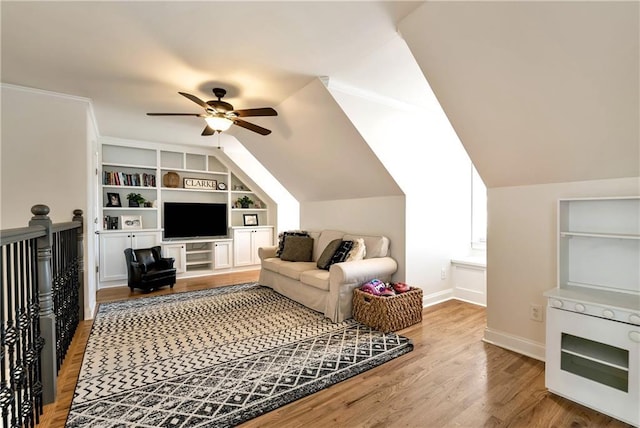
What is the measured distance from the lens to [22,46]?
2432mm

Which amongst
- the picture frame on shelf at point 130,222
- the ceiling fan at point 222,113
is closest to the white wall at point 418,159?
the ceiling fan at point 222,113

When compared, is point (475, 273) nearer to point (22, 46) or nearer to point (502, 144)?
point (502, 144)

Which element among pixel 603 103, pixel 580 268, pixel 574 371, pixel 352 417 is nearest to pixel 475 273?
pixel 580 268

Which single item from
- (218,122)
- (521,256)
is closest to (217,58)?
(218,122)

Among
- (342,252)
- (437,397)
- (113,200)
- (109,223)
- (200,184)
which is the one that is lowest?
(437,397)

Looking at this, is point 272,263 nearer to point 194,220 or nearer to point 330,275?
point 330,275

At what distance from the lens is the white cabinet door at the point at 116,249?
4.88 meters

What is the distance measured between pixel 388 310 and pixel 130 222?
4.77 metres

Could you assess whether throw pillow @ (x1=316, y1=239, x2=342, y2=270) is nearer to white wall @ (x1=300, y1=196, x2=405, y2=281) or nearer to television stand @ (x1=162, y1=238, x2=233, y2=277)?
white wall @ (x1=300, y1=196, x2=405, y2=281)

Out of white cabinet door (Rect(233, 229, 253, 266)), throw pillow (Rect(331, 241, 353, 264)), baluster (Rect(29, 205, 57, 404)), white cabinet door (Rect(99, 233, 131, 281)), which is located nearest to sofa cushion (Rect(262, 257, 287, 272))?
throw pillow (Rect(331, 241, 353, 264))

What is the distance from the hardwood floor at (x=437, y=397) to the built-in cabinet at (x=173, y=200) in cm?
268

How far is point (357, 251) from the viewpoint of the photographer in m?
3.76

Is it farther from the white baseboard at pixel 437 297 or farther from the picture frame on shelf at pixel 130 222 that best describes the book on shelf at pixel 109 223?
the white baseboard at pixel 437 297

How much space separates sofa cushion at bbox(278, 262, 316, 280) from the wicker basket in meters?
0.90
